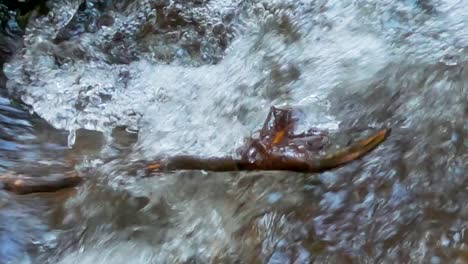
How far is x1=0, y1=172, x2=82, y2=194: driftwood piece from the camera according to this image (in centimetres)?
214

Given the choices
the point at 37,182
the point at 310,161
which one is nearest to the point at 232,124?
the point at 310,161

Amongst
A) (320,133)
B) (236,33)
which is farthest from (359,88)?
Answer: (236,33)

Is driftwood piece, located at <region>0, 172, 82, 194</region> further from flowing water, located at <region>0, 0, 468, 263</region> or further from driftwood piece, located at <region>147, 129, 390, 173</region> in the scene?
driftwood piece, located at <region>147, 129, 390, 173</region>

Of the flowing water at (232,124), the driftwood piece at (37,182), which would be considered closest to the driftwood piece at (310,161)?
the flowing water at (232,124)

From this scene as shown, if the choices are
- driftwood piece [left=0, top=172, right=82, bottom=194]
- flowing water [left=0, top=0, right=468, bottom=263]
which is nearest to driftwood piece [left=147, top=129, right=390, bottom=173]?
flowing water [left=0, top=0, right=468, bottom=263]

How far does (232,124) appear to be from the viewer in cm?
224

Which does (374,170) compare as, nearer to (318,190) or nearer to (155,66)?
(318,190)

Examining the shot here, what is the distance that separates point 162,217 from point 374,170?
1.91 feet

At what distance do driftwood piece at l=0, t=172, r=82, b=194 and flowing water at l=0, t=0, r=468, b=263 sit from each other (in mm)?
35

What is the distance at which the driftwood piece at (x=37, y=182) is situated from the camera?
2141 mm

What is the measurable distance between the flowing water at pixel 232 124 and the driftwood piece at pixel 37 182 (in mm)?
35

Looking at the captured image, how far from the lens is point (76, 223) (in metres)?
2.00

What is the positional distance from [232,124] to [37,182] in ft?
2.03

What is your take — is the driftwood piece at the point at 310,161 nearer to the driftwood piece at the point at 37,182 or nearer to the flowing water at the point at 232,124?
the flowing water at the point at 232,124
